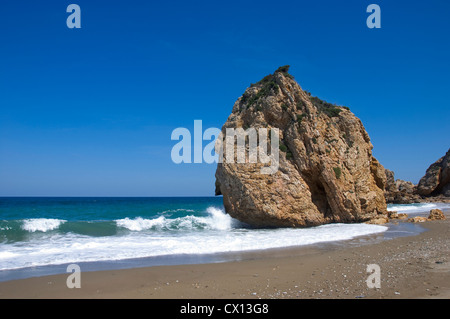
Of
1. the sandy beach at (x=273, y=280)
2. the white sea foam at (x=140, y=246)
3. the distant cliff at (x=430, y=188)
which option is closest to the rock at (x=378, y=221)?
the white sea foam at (x=140, y=246)

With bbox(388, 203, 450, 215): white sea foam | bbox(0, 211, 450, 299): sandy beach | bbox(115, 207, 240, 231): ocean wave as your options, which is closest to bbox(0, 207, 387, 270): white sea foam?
bbox(0, 211, 450, 299): sandy beach

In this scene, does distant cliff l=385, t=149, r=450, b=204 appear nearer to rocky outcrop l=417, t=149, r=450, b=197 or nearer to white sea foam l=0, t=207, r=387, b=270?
rocky outcrop l=417, t=149, r=450, b=197

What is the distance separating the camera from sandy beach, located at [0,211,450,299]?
19.5 feet

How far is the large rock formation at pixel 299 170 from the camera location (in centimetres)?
1706

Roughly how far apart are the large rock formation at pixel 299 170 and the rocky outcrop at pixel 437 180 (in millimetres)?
36880

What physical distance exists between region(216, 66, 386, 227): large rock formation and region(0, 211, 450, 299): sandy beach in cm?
756

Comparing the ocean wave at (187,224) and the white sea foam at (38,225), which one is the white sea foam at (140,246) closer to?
the white sea foam at (38,225)

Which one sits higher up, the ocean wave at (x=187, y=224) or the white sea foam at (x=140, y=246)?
the white sea foam at (x=140, y=246)

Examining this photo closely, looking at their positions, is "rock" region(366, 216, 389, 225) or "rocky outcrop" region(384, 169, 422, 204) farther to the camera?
"rocky outcrop" region(384, 169, 422, 204)

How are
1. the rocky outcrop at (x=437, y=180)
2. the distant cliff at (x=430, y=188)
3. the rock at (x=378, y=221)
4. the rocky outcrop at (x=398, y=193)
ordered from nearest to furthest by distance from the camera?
the rock at (x=378, y=221) → the rocky outcrop at (x=398, y=193) → the distant cliff at (x=430, y=188) → the rocky outcrop at (x=437, y=180)

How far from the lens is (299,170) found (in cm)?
1808

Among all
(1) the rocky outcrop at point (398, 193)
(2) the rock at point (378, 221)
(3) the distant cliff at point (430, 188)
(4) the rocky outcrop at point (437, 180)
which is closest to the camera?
(2) the rock at point (378, 221)
